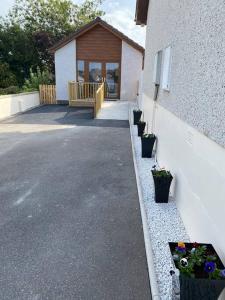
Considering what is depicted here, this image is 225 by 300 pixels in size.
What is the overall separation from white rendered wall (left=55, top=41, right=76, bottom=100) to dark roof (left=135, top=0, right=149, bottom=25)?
706 cm

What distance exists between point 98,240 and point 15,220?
4.46ft

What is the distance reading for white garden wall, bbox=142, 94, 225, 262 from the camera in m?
2.26

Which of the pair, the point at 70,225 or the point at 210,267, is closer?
the point at 210,267

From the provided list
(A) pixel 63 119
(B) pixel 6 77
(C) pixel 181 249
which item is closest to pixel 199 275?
(C) pixel 181 249

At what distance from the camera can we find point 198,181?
2.88m

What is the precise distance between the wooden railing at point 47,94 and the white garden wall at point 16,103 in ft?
2.79

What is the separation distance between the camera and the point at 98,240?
10.5 ft

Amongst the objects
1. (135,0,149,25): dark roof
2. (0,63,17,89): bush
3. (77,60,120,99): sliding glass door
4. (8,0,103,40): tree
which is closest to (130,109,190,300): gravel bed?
(135,0,149,25): dark roof

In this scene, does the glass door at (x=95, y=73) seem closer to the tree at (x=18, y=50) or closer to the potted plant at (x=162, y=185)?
the tree at (x=18, y=50)

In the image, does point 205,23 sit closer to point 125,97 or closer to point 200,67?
point 200,67

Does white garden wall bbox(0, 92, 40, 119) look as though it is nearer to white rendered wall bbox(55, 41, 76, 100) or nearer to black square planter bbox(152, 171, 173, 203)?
white rendered wall bbox(55, 41, 76, 100)

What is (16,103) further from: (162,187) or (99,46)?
(162,187)

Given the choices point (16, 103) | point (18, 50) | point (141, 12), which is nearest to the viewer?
point (141, 12)

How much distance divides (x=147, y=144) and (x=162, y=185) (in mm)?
2447
